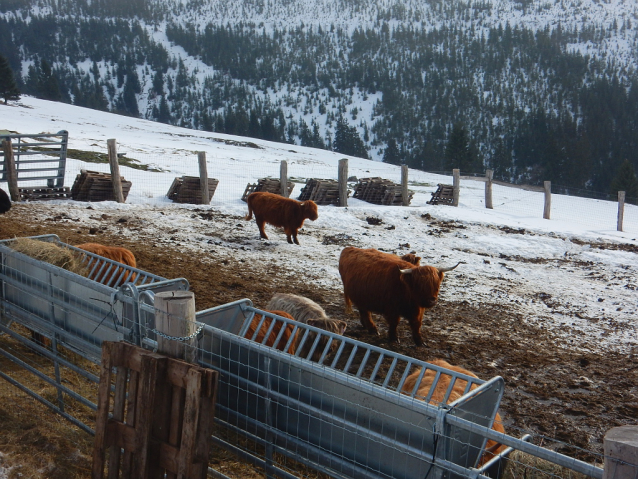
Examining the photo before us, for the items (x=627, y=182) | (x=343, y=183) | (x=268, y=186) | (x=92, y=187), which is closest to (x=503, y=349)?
(x=343, y=183)

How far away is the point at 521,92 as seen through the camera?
150 metres

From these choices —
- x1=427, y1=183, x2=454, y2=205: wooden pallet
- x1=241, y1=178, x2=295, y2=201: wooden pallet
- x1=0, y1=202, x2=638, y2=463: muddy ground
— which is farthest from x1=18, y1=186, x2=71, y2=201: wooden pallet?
x1=427, y1=183, x2=454, y2=205: wooden pallet

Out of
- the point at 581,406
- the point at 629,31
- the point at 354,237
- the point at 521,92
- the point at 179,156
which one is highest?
the point at 629,31

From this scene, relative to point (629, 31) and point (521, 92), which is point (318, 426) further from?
point (629, 31)

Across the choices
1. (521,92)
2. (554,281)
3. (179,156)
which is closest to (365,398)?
(554,281)

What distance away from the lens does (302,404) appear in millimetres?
2879

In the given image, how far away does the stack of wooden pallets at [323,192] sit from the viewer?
1842 cm

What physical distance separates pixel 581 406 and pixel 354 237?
26.8 ft

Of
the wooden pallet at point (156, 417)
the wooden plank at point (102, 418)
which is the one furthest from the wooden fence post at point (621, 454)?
the wooden plank at point (102, 418)

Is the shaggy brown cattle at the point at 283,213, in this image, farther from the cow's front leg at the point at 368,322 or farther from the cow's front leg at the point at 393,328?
the cow's front leg at the point at 393,328

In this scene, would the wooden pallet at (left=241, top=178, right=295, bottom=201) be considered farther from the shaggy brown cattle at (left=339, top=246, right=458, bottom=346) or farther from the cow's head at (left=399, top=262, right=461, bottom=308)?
the cow's head at (left=399, top=262, right=461, bottom=308)

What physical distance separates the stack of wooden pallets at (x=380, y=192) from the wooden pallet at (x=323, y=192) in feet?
6.24

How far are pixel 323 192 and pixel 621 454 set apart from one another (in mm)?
16926

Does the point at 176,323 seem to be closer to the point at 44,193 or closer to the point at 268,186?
the point at 44,193
